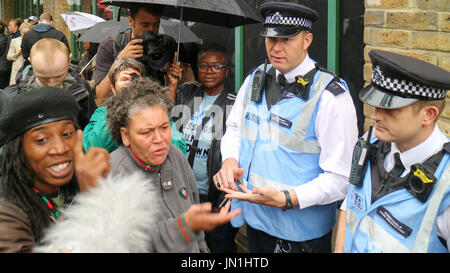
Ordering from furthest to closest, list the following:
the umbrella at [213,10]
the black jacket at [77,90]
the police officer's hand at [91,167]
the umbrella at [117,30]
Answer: the umbrella at [117,30] < the black jacket at [77,90] < the umbrella at [213,10] < the police officer's hand at [91,167]

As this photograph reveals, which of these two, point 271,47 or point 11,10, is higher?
point 11,10

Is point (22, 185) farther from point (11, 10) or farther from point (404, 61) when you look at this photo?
point (11, 10)

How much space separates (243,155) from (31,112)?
1526mm

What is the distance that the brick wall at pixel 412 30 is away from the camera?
111 inches

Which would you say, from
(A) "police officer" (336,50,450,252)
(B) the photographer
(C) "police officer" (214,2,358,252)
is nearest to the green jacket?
(B) the photographer

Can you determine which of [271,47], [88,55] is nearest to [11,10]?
[88,55]

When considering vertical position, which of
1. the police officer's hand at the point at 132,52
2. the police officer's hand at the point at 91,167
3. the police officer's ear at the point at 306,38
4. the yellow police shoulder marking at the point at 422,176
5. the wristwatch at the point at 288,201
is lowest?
the wristwatch at the point at 288,201

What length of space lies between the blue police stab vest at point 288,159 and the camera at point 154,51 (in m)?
1.13

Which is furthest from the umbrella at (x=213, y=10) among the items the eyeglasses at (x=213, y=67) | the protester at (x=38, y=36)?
the protester at (x=38, y=36)

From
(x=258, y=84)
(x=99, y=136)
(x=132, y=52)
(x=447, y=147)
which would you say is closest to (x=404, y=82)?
(x=447, y=147)

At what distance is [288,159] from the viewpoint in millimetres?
2924

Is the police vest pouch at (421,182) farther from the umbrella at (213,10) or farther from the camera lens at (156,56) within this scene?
the camera lens at (156,56)
